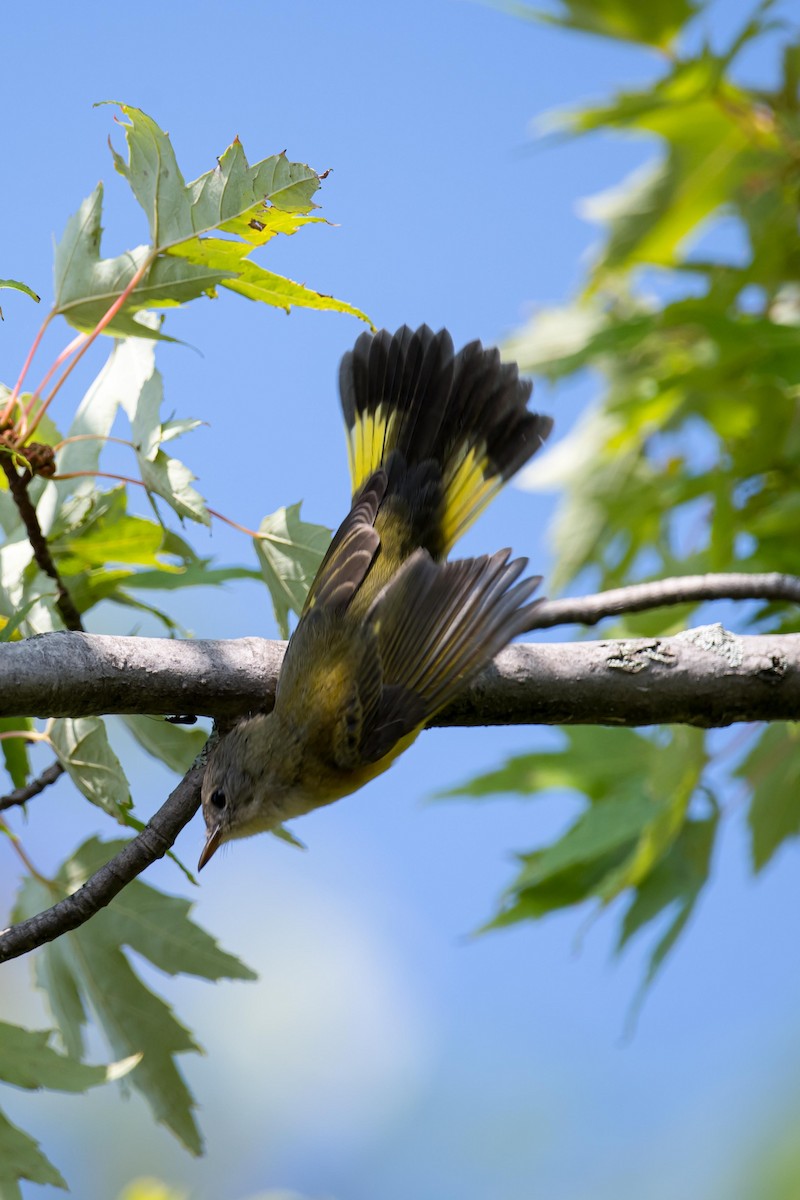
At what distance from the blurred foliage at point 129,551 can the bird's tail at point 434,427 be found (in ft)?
1.34

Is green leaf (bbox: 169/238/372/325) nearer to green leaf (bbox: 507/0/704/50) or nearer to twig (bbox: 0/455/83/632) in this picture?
twig (bbox: 0/455/83/632)

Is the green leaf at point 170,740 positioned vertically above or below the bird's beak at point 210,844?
above

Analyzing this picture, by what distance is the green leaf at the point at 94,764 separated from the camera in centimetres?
182

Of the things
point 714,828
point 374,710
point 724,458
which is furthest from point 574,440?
point 374,710

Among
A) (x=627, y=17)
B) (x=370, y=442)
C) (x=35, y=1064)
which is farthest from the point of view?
(x=627, y=17)

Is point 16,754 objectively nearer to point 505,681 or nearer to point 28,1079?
point 28,1079

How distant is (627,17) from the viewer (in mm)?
3123

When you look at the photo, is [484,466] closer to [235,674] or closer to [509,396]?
[509,396]

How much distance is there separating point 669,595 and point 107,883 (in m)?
1.07

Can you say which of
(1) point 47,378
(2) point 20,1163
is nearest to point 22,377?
(1) point 47,378

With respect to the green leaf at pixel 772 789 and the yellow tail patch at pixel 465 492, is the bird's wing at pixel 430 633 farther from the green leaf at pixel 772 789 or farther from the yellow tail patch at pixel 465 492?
the green leaf at pixel 772 789

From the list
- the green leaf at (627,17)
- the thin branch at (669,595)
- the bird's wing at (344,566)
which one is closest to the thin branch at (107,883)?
the bird's wing at (344,566)

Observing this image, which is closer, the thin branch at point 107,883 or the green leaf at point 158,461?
the thin branch at point 107,883

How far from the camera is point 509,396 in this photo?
8.02 ft
